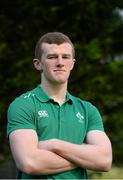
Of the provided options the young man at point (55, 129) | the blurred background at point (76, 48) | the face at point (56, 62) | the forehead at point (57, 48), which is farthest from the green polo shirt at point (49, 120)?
the blurred background at point (76, 48)

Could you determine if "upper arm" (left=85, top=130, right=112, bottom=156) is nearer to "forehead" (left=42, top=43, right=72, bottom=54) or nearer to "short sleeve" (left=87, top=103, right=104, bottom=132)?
"short sleeve" (left=87, top=103, right=104, bottom=132)

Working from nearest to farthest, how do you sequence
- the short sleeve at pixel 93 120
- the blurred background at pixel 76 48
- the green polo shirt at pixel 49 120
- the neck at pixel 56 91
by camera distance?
the green polo shirt at pixel 49 120 → the neck at pixel 56 91 → the short sleeve at pixel 93 120 → the blurred background at pixel 76 48

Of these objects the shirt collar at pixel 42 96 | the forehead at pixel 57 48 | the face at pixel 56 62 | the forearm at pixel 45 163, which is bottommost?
the forearm at pixel 45 163

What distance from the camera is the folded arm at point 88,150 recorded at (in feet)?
12.3

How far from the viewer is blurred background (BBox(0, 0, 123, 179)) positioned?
8.52 m

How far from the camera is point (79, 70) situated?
870 cm

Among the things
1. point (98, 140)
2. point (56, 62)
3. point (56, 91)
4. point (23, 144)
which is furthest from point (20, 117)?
point (98, 140)

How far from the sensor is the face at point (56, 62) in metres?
3.86

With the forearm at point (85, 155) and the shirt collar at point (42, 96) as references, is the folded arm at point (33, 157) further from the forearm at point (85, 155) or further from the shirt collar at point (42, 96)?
the shirt collar at point (42, 96)

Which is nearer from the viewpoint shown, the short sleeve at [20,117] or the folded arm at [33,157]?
the folded arm at [33,157]

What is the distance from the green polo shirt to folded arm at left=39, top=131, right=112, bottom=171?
0.21 ft

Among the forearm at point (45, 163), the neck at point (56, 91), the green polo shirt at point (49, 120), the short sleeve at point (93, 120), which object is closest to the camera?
the forearm at point (45, 163)

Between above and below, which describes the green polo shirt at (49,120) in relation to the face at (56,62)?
below

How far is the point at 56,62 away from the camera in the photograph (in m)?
3.90
